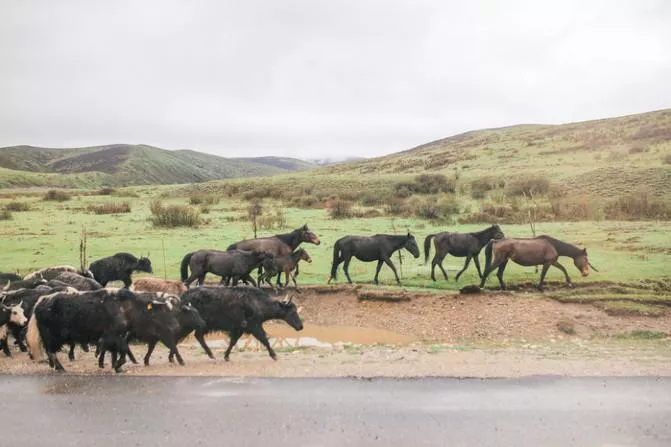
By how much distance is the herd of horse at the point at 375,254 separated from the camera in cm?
1873

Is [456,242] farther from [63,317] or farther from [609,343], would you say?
[63,317]

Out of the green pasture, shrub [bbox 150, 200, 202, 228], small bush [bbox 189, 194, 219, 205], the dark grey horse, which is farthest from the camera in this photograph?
small bush [bbox 189, 194, 219, 205]

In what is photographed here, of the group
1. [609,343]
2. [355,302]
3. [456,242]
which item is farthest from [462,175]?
[609,343]

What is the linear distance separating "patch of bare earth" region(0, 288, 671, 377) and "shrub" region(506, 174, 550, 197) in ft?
88.4

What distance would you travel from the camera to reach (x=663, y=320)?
15445mm

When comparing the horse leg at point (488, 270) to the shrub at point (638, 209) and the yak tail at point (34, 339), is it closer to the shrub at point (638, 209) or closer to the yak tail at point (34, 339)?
the yak tail at point (34, 339)

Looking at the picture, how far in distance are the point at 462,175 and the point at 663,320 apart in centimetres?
4171

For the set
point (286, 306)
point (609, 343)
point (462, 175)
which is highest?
point (462, 175)

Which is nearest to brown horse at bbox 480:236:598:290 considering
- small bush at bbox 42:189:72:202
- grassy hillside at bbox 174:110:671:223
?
grassy hillside at bbox 174:110:671:223

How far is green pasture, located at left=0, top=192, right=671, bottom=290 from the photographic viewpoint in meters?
20.7

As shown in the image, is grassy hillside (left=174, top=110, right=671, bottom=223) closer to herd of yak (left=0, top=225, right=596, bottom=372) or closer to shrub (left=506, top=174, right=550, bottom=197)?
shrub (left=506, top=174, right=550, bottom=197)

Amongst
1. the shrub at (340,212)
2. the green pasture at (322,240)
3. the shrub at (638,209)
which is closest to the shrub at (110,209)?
the green pasture at (322,240)

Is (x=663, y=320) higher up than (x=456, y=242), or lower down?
lower down

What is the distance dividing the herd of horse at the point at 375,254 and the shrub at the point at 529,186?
76.7 ft
